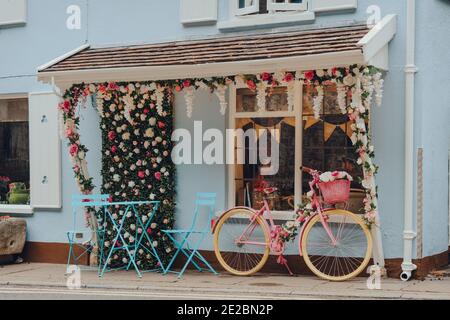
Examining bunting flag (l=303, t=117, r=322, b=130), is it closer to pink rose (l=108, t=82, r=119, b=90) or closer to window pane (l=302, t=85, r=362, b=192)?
window pane (l=302, t=85, r=362, b=192)

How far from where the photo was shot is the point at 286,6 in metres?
12.0

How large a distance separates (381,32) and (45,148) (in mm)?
6199

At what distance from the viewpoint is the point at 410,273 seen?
1099 cm

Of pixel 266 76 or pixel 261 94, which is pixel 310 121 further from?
pixel 266 76

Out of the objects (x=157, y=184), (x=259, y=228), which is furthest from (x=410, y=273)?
(x=157, y=184)

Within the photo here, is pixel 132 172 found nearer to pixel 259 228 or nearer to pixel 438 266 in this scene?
pixel 259 228

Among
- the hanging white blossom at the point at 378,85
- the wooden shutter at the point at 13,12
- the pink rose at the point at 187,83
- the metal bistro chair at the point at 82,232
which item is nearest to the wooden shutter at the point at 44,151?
the metal bistro chair at the point at 82,232

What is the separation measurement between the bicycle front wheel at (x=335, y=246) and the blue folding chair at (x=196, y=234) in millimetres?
1553

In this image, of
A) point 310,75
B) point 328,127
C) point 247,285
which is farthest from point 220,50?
point 247,285

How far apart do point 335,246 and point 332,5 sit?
11.2 ft

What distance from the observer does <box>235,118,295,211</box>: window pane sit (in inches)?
476

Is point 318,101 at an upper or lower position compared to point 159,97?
lower

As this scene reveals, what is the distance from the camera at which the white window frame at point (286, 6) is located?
1190 centimetres

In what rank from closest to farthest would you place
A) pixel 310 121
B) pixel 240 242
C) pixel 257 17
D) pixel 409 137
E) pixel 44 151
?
pixel 409 137 < pixel 310 121 < pixel 240 242 < pixel 257 17 < pixel 44 151
